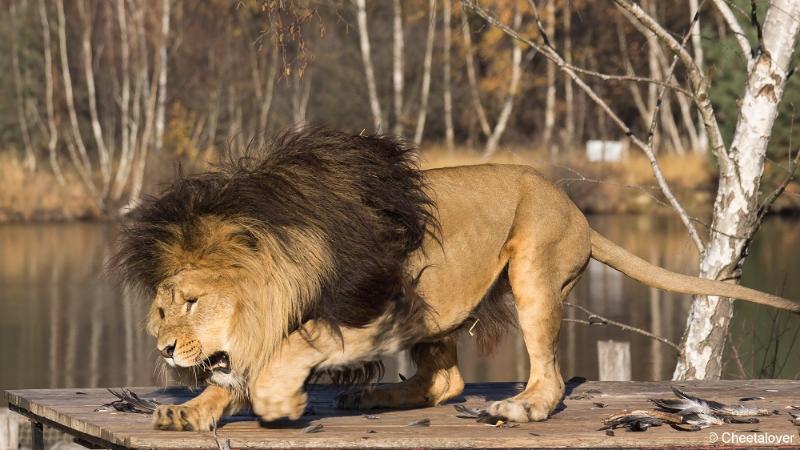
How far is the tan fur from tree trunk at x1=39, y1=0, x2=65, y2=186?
28.1 m

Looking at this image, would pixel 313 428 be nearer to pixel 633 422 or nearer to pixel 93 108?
pixel 633 422

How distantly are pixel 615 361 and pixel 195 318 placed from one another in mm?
5186

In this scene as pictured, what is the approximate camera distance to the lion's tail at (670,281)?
5949 millimetres

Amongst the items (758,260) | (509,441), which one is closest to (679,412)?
(509,441)

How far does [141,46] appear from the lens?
3391 centimetres

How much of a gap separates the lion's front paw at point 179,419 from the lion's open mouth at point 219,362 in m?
0.20

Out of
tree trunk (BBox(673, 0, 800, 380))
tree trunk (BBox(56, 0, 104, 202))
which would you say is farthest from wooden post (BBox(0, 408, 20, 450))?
tree trunk (BBox(56, 0, 104, 202))

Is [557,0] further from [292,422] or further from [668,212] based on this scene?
[292,422]

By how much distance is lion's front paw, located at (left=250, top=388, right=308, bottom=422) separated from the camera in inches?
200

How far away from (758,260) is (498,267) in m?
18.2

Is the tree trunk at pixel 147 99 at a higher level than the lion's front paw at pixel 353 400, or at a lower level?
higher

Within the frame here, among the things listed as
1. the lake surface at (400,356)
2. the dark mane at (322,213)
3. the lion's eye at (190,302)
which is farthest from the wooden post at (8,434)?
the lion's eye at (190,302)

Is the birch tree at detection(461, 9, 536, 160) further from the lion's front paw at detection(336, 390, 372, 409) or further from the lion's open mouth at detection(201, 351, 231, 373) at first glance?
the lion's open mouth at detection(201, 351, 231, 373)

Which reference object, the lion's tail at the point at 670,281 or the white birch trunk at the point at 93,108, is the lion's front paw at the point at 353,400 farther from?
the white birch trunk at the point at 93,108
